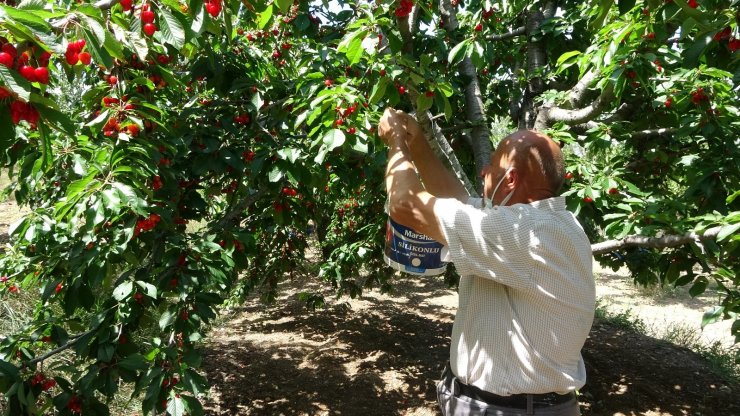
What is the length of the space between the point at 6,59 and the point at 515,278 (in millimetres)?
1231

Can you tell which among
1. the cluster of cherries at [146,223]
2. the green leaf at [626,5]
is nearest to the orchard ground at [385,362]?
the cluster of cherries at [146,223]

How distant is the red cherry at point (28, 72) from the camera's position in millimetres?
1014

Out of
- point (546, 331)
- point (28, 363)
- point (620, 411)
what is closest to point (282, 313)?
point (620, 411)

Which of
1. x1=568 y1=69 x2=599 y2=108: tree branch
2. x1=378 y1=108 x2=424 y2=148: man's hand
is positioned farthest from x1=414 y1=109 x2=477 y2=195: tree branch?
x1=568 y1=69 x2=599 y2=108: tree branch

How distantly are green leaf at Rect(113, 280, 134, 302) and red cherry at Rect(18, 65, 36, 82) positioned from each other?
1329mm

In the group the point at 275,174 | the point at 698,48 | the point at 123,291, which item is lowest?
the point at 123,291

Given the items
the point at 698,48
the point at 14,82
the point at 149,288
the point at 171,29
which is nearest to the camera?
the point at 14,82

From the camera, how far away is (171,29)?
4.60 ft

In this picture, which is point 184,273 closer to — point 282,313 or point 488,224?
point 488,224

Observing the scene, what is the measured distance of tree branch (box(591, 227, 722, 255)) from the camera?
2.04 meters

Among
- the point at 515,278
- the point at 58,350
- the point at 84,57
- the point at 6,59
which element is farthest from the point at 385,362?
the point at 6,59

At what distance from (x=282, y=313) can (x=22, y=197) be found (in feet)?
15.5

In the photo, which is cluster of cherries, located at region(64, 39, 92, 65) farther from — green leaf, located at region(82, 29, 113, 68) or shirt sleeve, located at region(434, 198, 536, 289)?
shirt sleeve, located at region(434, 198, 536, 289)

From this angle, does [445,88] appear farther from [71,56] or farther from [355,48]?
[71,56]
